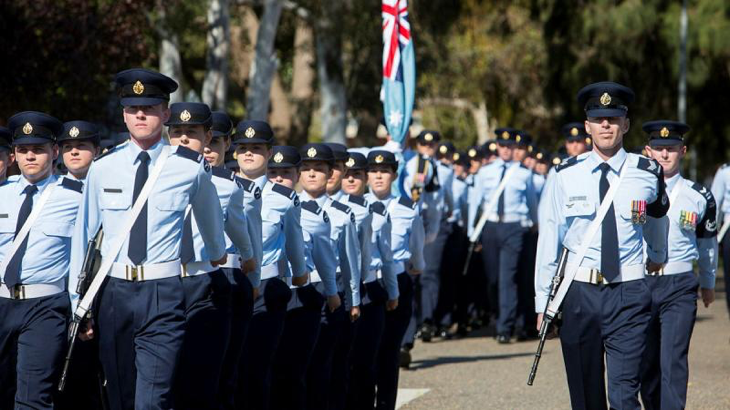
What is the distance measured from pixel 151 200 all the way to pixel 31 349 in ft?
4.68

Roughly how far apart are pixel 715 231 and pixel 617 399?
2807 mm

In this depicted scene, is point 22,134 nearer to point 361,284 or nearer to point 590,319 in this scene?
point 361,284

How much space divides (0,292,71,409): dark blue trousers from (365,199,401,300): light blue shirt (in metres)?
2.82

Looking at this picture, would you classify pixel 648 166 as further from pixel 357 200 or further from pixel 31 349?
pixel 31 349

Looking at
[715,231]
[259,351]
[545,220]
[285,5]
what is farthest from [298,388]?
[285,5]

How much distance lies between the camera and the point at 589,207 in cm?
843

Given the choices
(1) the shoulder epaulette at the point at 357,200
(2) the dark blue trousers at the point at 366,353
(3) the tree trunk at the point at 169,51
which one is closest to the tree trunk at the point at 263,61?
(3) the tree trunk at the point at 169,51

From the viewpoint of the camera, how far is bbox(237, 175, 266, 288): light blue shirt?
893 centimetres

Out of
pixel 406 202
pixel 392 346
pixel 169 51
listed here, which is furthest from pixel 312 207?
pixel 169 51

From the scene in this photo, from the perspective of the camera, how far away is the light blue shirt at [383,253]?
10.9m

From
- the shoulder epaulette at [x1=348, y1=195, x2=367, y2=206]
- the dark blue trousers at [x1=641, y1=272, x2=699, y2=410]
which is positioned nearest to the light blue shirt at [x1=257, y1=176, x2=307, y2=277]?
the shoulder epaulette at [x1=348, y1=195, x2=367, y2=206]

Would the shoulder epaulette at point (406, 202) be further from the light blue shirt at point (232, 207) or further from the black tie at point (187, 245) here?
the black tie at point (187, 245)

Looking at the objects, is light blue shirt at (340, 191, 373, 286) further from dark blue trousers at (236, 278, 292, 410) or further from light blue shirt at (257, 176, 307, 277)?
dark blue trousers at (236, 278, 292, 410)

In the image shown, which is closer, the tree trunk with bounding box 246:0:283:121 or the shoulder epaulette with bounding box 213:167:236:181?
the shoulder epaulette with bounding box 213:167:236:181
